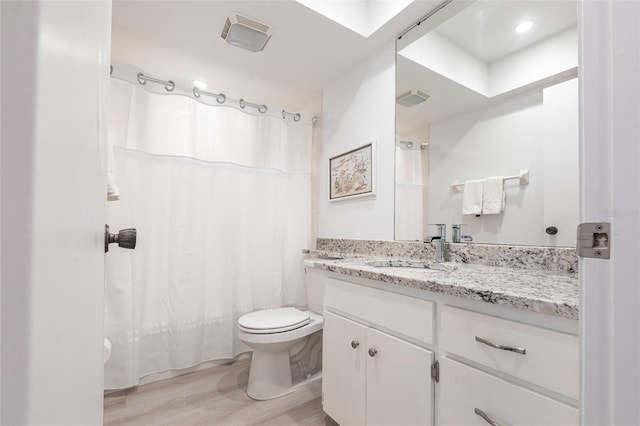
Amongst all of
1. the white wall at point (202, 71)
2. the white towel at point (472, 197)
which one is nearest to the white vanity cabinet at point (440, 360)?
the white towel at point (472, 197)

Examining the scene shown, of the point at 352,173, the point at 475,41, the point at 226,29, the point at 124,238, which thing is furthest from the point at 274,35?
the point at 124,238

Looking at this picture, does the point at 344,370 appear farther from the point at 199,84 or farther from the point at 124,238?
the point at 199,84

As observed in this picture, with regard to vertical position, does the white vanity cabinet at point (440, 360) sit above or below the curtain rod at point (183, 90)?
below

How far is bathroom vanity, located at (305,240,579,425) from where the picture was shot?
2.27 ft

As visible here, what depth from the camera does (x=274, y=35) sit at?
1743mm

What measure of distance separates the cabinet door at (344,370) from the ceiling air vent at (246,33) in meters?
1.63

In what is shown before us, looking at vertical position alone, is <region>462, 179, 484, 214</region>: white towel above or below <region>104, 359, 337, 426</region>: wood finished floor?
above

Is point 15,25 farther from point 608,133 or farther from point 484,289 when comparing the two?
point 484,289

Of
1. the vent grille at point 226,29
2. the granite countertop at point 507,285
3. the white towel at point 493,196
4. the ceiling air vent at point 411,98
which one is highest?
the vent grille at point 226,29

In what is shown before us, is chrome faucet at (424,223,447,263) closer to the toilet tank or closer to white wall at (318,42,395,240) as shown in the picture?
white wall at (318,42,395,240)

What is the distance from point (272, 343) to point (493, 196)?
4.54ft

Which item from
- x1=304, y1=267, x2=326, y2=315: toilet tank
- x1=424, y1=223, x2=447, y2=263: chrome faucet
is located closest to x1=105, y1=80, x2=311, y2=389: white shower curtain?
x1=304, y1=267, x2=326, y2=315: toilet tank

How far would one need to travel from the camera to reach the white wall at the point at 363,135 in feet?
6.02

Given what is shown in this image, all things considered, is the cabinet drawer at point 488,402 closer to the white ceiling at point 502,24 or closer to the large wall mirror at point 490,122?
the large wall mirror at point 490,122
